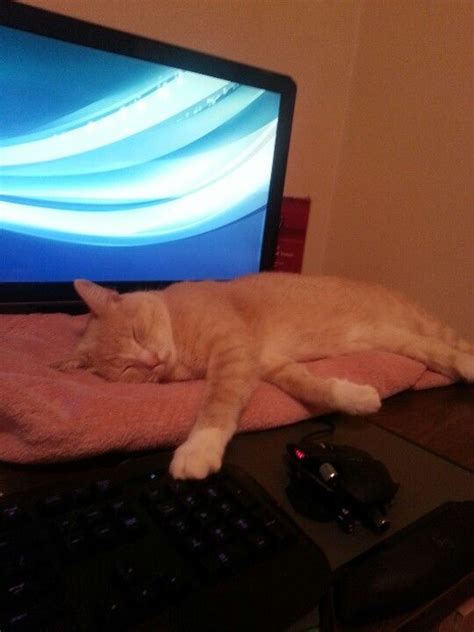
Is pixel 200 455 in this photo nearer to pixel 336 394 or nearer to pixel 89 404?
pixel 89 404

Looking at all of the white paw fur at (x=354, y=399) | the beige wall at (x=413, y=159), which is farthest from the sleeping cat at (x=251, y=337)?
the beige wall at (x=413, y=159)

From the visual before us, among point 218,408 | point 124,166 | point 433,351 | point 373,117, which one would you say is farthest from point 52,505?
point 373,117

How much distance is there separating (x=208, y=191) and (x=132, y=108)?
0.21 meters

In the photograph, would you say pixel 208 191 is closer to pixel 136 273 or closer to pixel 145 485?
pixel 136 273

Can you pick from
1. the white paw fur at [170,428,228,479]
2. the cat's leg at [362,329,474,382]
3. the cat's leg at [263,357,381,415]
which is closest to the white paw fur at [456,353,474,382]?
the cat's leg at [362,329,474,382]

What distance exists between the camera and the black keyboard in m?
0.33

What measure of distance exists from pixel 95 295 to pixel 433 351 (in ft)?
2.07

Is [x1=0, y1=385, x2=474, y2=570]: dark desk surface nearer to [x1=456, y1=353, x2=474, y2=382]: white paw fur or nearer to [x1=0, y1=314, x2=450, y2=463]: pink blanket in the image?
[x1=0, y1=314, x2=450, y2=463]: pink blanket

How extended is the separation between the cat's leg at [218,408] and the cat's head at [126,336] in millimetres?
113

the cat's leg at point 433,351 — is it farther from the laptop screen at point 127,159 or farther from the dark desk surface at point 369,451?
the laptop screen at point 127,159

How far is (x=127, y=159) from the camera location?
893 millimetres

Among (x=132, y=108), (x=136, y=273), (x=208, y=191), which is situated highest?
(x=132, y=108)

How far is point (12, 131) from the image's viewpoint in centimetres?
77

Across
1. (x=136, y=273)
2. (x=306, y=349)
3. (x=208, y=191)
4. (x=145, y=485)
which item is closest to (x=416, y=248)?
(x=306, y=349)
